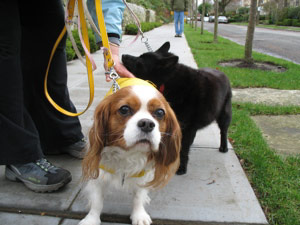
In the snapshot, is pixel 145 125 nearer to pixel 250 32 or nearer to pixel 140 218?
pixel 140 218

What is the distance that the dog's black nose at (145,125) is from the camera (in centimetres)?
175

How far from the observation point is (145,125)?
1.75 metres

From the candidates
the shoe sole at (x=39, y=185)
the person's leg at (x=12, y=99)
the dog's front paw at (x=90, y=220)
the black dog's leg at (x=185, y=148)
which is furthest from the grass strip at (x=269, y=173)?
the person's leg at (x=12, y=99)

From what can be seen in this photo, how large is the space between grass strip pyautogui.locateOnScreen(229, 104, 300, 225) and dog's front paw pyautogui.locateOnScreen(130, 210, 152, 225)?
0.91 metres

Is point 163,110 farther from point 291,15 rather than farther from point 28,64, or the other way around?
point 291,15

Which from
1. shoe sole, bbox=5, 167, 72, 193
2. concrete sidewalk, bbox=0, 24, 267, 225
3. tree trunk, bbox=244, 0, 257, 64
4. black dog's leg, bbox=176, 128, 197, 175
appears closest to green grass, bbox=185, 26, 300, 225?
concrete sidewalk, bbox=0, 24, 267, 225

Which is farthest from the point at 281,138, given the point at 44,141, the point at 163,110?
the point at 44,141

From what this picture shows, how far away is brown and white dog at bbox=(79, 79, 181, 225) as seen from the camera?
6.02 ft

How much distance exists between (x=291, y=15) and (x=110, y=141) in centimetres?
4896

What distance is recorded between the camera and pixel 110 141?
1961mm

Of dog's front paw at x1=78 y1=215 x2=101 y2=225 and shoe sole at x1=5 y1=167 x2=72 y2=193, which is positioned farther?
shoe sole at x1=5 y1=167 x2=72 y2=193

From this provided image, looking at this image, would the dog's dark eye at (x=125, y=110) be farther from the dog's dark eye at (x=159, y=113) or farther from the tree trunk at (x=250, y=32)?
the tree trunk at (x=250, y=32)

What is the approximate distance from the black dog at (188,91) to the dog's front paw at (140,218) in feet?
2.49

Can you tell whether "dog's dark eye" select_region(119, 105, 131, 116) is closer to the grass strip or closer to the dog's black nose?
the dog's black nose
